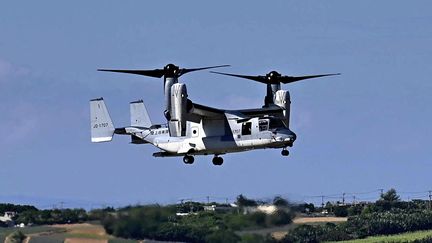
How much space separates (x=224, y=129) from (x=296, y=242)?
2190cm

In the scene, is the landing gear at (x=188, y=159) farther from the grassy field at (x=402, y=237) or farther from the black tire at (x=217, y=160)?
the grassy field at (x=402, y=237)


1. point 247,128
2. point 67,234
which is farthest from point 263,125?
point 67,234

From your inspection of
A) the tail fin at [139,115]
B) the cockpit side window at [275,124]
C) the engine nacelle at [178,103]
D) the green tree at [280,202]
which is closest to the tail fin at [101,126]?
the tail fin at [139,115]

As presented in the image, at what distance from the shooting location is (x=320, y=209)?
10869 cm

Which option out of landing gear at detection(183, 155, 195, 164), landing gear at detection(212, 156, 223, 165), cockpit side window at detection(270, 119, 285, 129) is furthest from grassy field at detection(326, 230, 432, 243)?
landing gear at detection(183, 155, 195, 164)

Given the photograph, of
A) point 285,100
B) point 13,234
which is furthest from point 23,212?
point 285,100

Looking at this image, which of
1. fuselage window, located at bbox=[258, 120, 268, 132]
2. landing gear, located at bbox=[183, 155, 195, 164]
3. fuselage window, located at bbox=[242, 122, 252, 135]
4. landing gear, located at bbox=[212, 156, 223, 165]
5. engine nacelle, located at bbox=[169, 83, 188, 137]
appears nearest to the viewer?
engine nacelle, located at bbox=[169, 83, 188, 137]

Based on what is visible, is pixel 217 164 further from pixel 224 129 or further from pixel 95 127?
pixel 95 127

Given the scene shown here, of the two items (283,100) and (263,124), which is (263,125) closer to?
(263,124)

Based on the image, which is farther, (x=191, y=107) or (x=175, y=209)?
(x=191, y=107)

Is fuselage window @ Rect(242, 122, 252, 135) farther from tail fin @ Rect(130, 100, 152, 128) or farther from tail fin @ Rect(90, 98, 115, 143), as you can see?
tail fin @ Rect(90, 98, 115, 143)

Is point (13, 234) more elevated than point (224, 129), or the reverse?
point (224, 129)

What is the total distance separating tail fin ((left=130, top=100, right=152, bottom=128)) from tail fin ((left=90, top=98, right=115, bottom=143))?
184 cm

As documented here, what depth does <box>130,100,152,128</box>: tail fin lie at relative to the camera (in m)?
123
